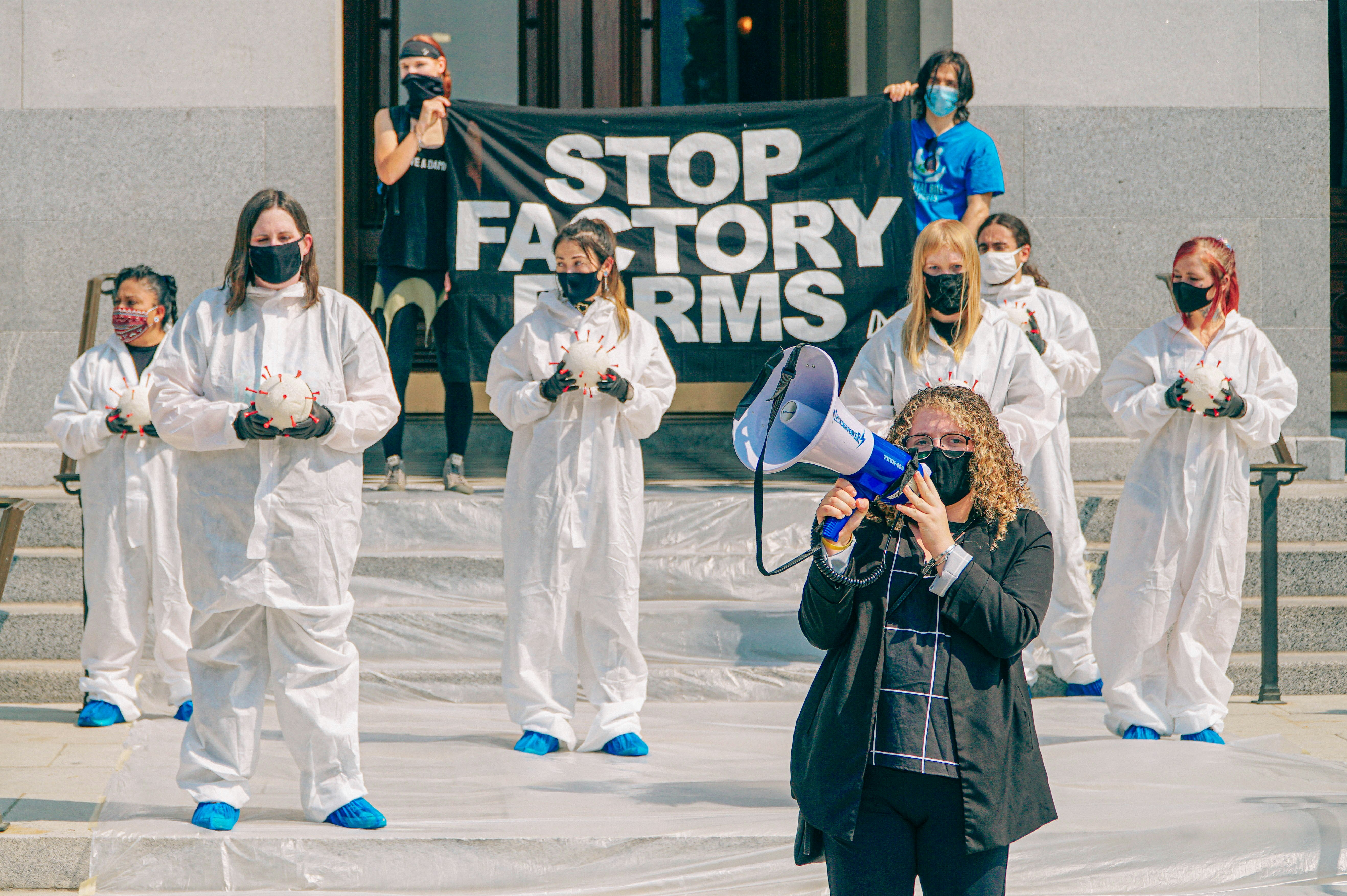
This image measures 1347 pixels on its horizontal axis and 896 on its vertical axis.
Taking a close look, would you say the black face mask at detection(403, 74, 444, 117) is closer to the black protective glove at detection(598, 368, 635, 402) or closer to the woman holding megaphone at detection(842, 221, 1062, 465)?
the black protective glove at detection(598, 368, 635, 402)

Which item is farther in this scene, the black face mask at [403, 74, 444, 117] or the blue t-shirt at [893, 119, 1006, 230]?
the black face mask at [403, 74, 444, 117]

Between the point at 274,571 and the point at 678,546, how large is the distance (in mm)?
3286

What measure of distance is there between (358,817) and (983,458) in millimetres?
2451

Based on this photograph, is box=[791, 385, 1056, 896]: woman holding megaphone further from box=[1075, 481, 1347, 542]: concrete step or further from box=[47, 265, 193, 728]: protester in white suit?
box=[1075, 481, 1347, 542]: concrete step

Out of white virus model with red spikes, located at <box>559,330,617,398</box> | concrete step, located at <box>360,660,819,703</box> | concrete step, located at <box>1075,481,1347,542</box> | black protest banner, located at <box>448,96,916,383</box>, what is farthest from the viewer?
black protest banner, located at <box>448,96,916,383</box>

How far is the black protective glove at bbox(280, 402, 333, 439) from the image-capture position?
173 inches

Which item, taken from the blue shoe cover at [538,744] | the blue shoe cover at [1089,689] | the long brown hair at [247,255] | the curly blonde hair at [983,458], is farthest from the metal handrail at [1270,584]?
the long brown hair at [247,255]

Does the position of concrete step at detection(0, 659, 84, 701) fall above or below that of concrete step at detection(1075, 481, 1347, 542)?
below

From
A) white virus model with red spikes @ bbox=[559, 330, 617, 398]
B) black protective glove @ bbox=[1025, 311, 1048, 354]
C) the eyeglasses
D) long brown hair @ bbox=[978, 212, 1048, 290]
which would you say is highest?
long brown hair @ bbox=[978, 212, 1048, 290]

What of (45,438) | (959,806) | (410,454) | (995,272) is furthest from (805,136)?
(959,806)

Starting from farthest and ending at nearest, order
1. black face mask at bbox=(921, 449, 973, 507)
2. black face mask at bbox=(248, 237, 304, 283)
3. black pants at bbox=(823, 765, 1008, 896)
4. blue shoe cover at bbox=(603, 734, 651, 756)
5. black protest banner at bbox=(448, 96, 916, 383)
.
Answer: black protest banner at bbox=(448, 96, 916, 383) < blue shoe cover at bbox=(603, 734, 651, 756) < black face mask at bbox=(248, 237, 304, 283) < black face mask at bbox=(921, 449, 973, 507) < black pants at bbox=(823, 765, 1008, 896)

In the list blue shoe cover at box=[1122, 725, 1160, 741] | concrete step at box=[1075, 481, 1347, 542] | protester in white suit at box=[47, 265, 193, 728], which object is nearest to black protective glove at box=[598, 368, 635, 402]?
protester in white suit at box=[47, 265, 193, 728]

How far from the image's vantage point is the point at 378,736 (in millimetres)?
5723

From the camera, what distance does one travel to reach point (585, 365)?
218 inches
